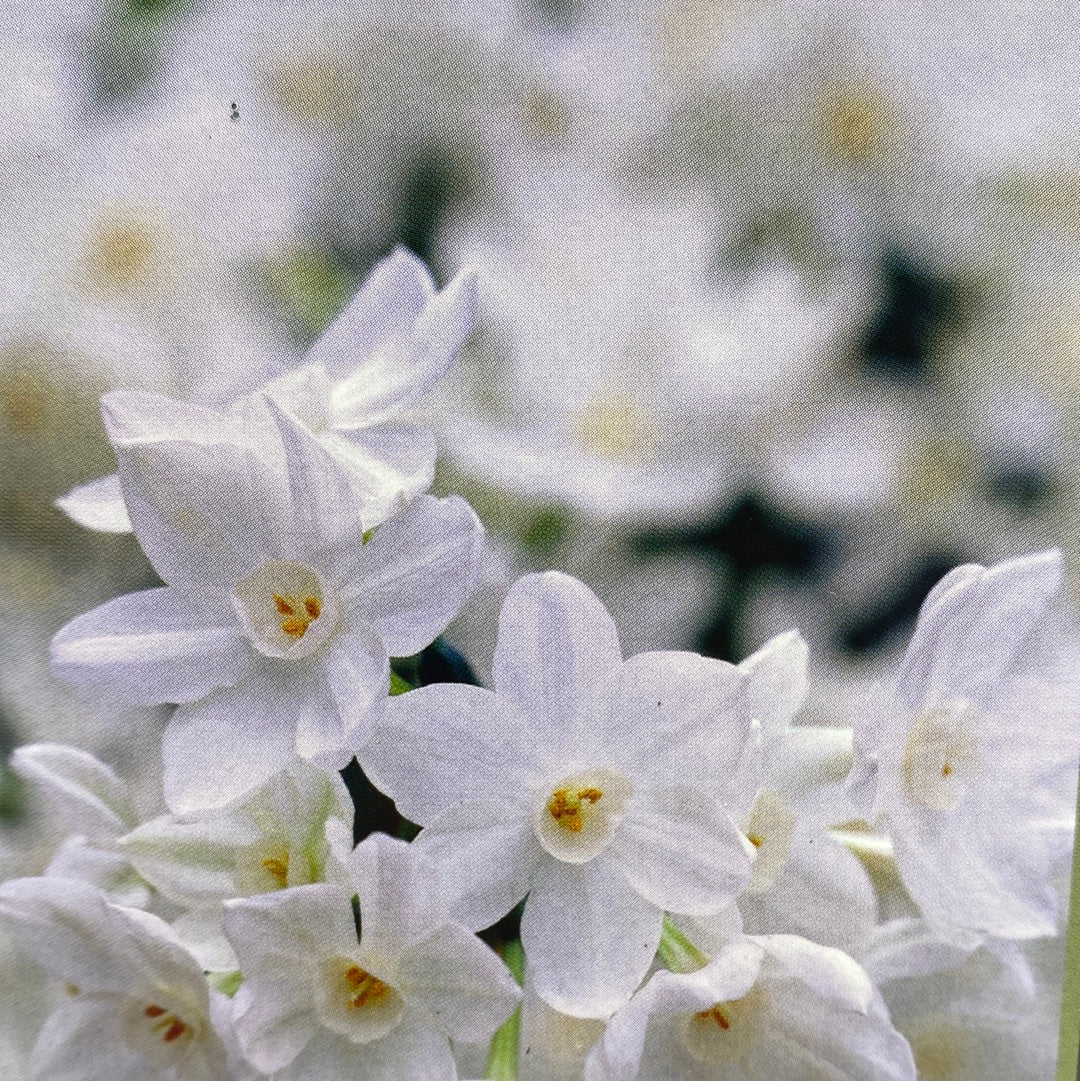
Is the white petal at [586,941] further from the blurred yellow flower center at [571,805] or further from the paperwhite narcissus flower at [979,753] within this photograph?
the paperwhite narcissus flower at [979,753]

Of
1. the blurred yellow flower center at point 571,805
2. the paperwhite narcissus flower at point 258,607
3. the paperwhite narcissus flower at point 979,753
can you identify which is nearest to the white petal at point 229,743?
the paperwhite narcissus flower at point 258,607

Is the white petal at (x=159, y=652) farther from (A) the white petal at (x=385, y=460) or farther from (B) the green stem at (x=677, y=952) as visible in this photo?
(B) the green stem at (x=677, y=952)

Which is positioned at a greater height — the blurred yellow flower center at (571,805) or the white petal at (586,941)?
the blurred yellow flower center at (571,805)

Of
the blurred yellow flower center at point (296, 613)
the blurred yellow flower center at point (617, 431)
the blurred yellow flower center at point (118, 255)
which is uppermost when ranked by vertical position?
the blurred yellow flower center at point (118, 255)

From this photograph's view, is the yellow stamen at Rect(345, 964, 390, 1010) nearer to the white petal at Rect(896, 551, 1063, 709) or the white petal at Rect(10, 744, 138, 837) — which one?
the white petal at Rect(10, 744, 138, 837)

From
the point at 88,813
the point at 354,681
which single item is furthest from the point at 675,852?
the point at 88,813

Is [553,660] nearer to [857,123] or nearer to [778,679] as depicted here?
[778,679]

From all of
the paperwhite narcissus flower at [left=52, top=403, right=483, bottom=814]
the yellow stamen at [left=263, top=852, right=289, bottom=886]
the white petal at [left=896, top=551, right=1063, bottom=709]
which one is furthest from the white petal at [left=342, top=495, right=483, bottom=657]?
the white petal at [left=896, top=551, right=1063, bottom=709]

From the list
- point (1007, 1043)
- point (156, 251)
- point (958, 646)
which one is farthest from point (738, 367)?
point (1007, 1043)
